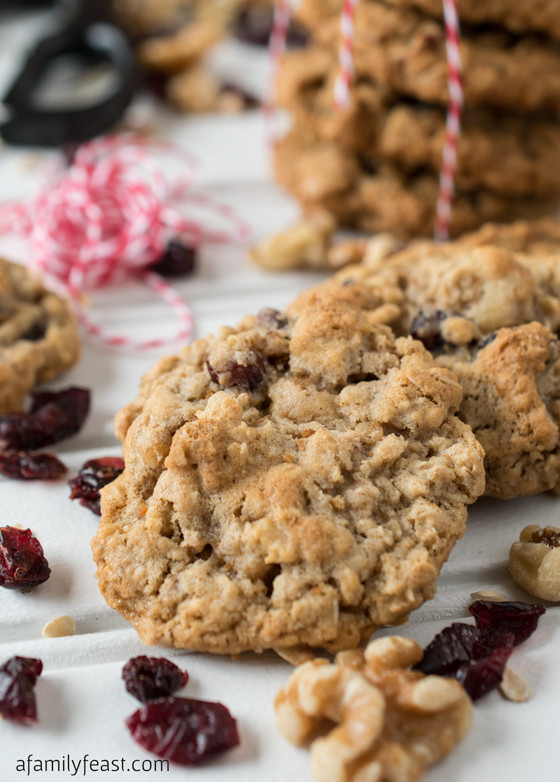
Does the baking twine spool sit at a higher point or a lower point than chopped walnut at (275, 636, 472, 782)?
higher

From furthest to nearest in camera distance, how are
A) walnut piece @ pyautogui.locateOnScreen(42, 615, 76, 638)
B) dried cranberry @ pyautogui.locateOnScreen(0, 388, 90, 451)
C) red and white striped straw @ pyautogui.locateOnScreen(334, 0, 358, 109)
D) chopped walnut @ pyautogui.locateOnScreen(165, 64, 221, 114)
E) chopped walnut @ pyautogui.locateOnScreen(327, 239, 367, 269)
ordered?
chopped walnut @ pyautogui.locateOnScreen(165, 64, 221, 114)
chopped walnut @ pyautogui.locateOnScreen(327, 239, 367, 269)
red and white striped straw @ pyautogui.locateOnScreen(334, 0, 358, 109)
dried cranberry @ pyautogui.locateOnScreen(0, 388, 90, 451)
walnut piece @ pyautogui.locateOnScreen(42, 615, 76, 638)

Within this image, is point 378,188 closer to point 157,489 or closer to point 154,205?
point 154,205

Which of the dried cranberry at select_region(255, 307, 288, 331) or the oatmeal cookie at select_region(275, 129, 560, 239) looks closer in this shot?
the dried cranberry at select_region(255, 307, 288, 331)

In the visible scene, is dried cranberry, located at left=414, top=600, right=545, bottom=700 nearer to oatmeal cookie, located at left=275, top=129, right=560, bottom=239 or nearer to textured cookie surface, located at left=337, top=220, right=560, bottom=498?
textured cookie surface, located at left=337, top=220, right=560, bottom=498

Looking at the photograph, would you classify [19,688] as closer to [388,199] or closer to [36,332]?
[36,332]

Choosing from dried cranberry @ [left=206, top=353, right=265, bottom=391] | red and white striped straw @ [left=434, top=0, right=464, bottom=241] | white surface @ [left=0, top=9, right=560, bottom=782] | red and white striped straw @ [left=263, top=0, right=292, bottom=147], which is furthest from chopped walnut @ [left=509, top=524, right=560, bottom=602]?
red and white striped straw @ [left=263, top=0, right=292, bottom=147]

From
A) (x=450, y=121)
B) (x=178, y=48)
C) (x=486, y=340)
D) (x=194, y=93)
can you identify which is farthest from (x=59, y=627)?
(x=178, y=48)
